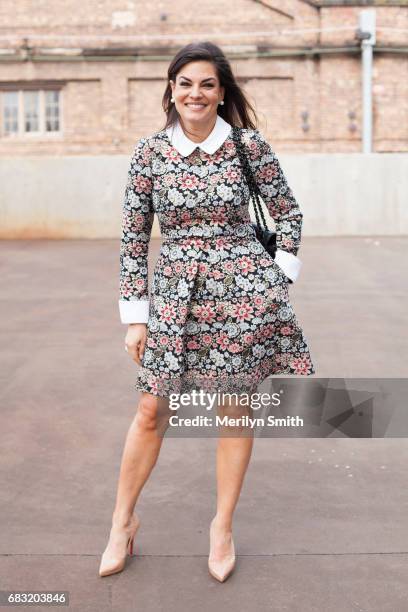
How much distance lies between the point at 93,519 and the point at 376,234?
12.1 m

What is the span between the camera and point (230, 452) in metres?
3.55

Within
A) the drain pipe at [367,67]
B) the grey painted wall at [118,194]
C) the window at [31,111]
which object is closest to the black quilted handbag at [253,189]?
the grey painted wall at [118,194]

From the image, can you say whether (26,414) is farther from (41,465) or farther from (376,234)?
(376,234)

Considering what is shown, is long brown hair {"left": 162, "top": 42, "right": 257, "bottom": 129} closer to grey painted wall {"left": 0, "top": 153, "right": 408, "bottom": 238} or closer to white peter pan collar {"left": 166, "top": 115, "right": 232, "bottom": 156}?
white peter pan collar {"left": 166, "top": 115, "right": 232, "bottom": 156}

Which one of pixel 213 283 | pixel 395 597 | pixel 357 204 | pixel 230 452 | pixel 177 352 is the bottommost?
pixel 395 597

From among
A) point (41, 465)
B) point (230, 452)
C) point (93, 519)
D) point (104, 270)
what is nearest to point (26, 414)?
point (41, 465)

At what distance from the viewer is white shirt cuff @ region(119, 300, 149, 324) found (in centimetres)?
344

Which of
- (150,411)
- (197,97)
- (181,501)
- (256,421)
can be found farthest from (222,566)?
(256,421)

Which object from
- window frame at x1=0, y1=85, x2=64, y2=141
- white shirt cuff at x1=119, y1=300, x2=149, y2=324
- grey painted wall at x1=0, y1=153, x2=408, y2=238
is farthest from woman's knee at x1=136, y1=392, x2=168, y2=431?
window frame at x1=0, y1=85, x2=64, y2=141

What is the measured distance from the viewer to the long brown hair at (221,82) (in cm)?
336

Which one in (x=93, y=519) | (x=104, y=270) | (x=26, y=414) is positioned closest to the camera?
(x=93, y=519)

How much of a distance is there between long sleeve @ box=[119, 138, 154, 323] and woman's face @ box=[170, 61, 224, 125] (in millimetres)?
188

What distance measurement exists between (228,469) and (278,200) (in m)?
1.01

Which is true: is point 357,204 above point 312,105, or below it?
below
